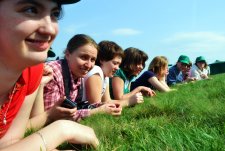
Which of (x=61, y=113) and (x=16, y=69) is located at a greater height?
(x=16, y=69)

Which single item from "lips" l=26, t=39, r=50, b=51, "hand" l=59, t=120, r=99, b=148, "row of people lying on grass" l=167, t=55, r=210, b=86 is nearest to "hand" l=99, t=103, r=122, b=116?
"hand" l=59, t=120, r=99, b=148

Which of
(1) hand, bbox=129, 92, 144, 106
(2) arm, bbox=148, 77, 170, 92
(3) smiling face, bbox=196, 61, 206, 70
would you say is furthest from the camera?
(3) smiling face, bbox=196, 61, 206, 70

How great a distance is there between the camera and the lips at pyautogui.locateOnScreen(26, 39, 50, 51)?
1.98m

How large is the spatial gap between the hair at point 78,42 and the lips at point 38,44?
96.1 inches

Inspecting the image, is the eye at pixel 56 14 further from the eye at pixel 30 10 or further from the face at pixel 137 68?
the face at pixel 137 68

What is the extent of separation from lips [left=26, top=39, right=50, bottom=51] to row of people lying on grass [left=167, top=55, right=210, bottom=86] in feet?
30.3

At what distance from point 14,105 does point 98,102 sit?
2326 mm

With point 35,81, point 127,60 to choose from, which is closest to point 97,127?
point 35,81

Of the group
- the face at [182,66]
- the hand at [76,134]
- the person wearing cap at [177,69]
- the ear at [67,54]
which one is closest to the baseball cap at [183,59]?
the person wearing cap at [177,69]

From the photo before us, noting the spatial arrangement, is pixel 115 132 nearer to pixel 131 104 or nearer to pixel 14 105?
pixel 14 105

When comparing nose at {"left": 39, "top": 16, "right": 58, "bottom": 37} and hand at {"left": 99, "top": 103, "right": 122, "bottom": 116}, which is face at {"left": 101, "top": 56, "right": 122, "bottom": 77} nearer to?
hand at {"left": 99, "top": 103, "right": 122, "bottom": 116}

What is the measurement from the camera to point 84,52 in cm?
448

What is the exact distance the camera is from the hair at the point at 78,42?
451 centimetres

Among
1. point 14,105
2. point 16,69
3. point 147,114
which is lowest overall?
point 147,114
